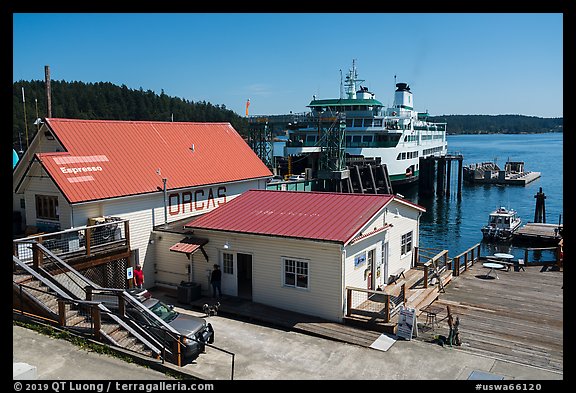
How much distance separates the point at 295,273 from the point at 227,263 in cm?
310

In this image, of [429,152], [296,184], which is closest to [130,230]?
[296,184]

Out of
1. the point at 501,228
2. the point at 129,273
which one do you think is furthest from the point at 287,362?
the point at 501,228

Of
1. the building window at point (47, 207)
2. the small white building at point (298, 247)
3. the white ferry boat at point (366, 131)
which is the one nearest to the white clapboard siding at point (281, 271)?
the small white building at point (298, 247)

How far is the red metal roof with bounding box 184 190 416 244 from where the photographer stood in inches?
667

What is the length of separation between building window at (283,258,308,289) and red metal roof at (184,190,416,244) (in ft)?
3.24

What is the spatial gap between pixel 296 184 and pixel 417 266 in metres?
24.3

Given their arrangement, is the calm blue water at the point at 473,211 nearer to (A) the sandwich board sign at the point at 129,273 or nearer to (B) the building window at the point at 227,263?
(B) the building window at the point at 227,263

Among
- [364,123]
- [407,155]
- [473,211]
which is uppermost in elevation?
[364,123]

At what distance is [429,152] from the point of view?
94125mm

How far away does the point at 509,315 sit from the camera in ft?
55.9

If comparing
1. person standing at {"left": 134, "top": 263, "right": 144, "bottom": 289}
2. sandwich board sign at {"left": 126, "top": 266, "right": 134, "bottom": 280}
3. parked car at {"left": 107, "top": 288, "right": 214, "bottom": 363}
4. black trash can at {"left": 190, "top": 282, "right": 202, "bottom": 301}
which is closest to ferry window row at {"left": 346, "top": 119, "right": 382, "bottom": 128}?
black trash can at {"left": 190, "top": 282, "right": 202, "bottom": 301}

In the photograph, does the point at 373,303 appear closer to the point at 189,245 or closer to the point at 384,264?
the point at 384,264
